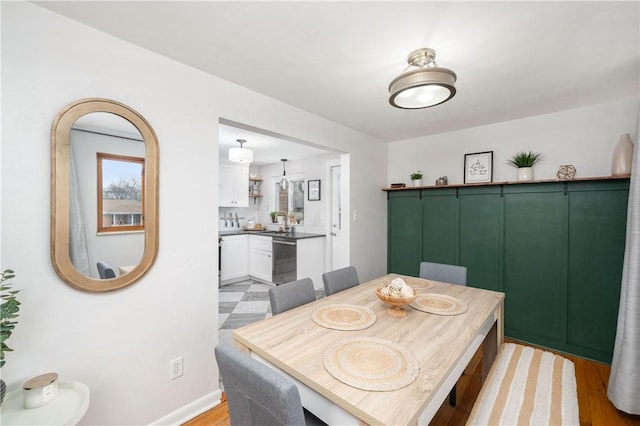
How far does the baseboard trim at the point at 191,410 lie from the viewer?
1744 millimetres

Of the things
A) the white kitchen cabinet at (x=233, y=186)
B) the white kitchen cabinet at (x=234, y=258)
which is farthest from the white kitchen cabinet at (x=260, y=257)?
the white kitchen cabinet at (x=233, y=186)

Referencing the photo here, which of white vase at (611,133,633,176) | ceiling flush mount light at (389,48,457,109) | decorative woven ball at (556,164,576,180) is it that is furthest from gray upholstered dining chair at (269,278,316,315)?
white vase at (611,133,633,176)

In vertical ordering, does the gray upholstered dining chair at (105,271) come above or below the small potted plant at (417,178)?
below

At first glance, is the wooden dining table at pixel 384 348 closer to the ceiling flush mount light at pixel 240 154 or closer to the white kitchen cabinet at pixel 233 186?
the ceiling flush mount light at pixel 240 154

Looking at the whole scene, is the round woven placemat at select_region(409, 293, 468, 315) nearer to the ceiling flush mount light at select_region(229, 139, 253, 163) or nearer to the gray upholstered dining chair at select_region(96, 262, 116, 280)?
the gray upholstered dining chair at select_region(96, 262, 116, 280)

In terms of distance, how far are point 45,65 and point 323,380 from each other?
6.39 feet

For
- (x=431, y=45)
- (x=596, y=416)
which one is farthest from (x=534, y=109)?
(x=596, y=416)

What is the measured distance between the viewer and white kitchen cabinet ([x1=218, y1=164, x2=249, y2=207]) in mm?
4977

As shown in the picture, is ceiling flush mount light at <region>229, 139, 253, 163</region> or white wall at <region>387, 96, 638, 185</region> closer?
white wall at <region>387, 96, 638, 185</region>

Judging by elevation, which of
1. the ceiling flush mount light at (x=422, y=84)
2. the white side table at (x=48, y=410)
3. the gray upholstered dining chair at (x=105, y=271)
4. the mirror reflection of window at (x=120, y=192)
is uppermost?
the ceiling flush mount light at (x=422, y=84)

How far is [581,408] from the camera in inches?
76.5

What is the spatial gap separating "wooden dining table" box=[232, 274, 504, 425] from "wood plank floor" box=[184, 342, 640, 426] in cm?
40

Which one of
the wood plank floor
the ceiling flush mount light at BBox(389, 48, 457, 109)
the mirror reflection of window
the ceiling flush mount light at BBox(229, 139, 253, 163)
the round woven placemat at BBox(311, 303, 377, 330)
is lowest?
the wood plank floor

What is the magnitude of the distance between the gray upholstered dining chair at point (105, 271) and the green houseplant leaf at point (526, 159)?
11.8 ft
